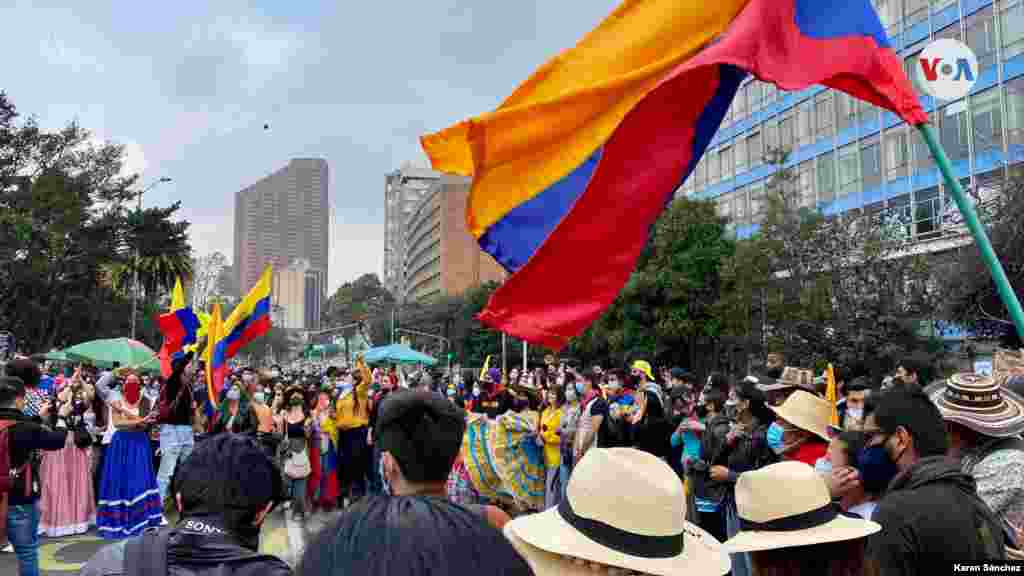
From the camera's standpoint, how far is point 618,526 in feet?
6.71

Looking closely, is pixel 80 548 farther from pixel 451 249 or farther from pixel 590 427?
pixel 451 249

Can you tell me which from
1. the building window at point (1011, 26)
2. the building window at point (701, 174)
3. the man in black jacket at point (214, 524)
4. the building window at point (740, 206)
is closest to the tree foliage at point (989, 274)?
the building window at point (1011, 26)

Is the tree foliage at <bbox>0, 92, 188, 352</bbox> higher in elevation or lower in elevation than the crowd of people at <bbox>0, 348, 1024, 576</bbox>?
higher

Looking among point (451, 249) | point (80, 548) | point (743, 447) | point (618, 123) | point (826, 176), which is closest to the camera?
point (618, 123)

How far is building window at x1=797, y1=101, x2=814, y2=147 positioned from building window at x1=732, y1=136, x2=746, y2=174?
447cm

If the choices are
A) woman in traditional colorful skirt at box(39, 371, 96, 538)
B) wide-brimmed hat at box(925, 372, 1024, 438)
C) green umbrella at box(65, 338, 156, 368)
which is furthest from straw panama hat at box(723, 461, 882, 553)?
green umbrella at box(65, 338, 156, 368)

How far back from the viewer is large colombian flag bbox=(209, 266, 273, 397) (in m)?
9.21

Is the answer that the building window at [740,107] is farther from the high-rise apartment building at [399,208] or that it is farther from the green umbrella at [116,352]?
the high-rise apartment building at [399,208]

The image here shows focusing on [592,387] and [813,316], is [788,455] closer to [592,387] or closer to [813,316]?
[592,387]

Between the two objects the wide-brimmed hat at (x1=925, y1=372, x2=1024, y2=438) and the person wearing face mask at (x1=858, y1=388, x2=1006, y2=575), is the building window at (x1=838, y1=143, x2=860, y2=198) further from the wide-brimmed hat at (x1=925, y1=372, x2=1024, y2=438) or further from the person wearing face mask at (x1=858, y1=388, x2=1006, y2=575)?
the person wearing face mask at (x1=858, y1=388, x2=1006, y2=575)

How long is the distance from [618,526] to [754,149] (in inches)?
1747

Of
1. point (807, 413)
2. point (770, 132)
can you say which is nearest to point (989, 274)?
point (807, 413)

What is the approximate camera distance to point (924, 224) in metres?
32.8

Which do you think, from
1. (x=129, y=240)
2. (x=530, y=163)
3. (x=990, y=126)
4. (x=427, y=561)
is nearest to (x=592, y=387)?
(x=530, y=163)
